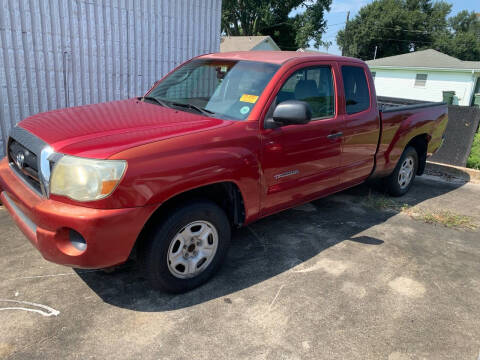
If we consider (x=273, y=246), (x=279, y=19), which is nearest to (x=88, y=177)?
(x=273, y=246)

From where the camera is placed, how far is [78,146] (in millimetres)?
2570

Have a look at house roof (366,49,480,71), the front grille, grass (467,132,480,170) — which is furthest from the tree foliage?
the front grille

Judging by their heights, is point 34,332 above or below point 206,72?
below

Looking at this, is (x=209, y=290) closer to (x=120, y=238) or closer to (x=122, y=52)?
(x=120, y=238)

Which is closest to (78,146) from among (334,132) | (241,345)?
(241,345)

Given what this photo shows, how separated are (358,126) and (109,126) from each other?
2.67m

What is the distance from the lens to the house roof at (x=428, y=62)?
2747cm

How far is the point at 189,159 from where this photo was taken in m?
2.76

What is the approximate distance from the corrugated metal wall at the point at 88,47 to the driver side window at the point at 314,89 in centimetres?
386

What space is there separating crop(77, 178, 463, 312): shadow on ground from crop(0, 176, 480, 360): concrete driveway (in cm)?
1

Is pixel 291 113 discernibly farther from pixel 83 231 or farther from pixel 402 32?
pixel 402 32

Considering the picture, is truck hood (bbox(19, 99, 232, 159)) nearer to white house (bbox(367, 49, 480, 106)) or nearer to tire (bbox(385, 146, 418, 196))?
tire (bbox(385, 146, 418, 196))

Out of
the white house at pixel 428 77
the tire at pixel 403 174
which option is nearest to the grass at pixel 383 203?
the tire at pixel 403 174

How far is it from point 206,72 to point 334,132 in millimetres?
1465
